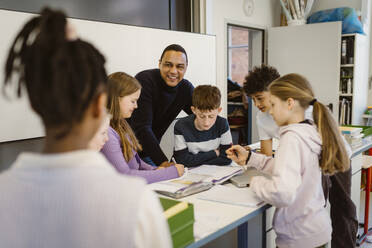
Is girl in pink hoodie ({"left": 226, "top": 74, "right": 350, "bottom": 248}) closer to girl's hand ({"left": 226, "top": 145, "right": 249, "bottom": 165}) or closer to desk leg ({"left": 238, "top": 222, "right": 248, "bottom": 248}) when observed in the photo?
desk leg ({"left": 238, "top": 222, "right": 248, "bottom": 248})

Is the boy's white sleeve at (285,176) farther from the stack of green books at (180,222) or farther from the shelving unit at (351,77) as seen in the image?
the shelving unit at (351,77)

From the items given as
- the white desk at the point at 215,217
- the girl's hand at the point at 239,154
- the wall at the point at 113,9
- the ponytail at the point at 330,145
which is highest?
the wall at the point at 113,9

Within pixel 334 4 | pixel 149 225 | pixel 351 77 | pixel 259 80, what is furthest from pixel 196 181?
pixel 334 4

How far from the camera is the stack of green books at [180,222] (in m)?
1.08

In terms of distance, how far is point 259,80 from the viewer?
2223 millimetres

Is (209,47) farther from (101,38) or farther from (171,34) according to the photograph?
(101,38)

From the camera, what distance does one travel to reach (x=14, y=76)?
25.0 inches

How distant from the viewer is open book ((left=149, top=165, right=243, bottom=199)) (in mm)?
1598

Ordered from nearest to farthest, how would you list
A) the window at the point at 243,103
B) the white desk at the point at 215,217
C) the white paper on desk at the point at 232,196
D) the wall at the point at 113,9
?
the white desk at the point at 215,217 < the white paper on desk at the point at 232,196 < the wall at the point at 113,9 < the window at the point at 243,103

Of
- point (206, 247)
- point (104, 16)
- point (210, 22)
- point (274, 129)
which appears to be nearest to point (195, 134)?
point (274, 129)

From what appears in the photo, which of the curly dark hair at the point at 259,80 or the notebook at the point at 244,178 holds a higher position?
the curly dark hair at the point at 259,80

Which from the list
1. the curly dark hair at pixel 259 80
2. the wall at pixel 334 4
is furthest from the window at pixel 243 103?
the curly dark hair at pixel 259 80

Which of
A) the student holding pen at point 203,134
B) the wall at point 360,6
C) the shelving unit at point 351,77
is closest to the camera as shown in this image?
the student holding pen at point 203,134

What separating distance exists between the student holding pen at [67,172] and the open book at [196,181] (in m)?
0.96
